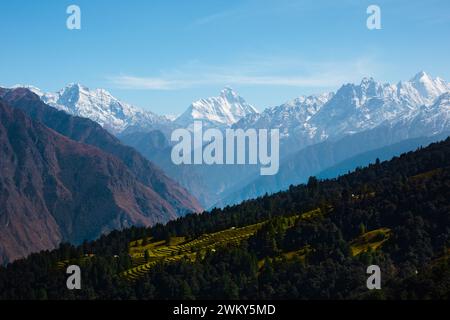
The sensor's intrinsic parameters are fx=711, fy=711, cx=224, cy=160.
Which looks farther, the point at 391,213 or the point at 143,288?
the point at 391,213

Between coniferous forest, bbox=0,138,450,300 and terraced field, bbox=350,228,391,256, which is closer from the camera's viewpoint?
coniferous forest, bbox=0,138,450,300

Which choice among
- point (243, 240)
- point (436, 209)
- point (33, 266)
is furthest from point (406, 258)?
point (33, 266)

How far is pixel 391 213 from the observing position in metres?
192

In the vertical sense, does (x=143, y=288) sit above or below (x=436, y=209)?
below

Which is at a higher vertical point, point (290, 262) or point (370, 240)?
point (370, 240)

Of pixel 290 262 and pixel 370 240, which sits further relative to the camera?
pixel 370 240

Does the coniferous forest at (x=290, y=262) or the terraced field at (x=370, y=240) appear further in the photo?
the terraced field at (x=370, y=240)
